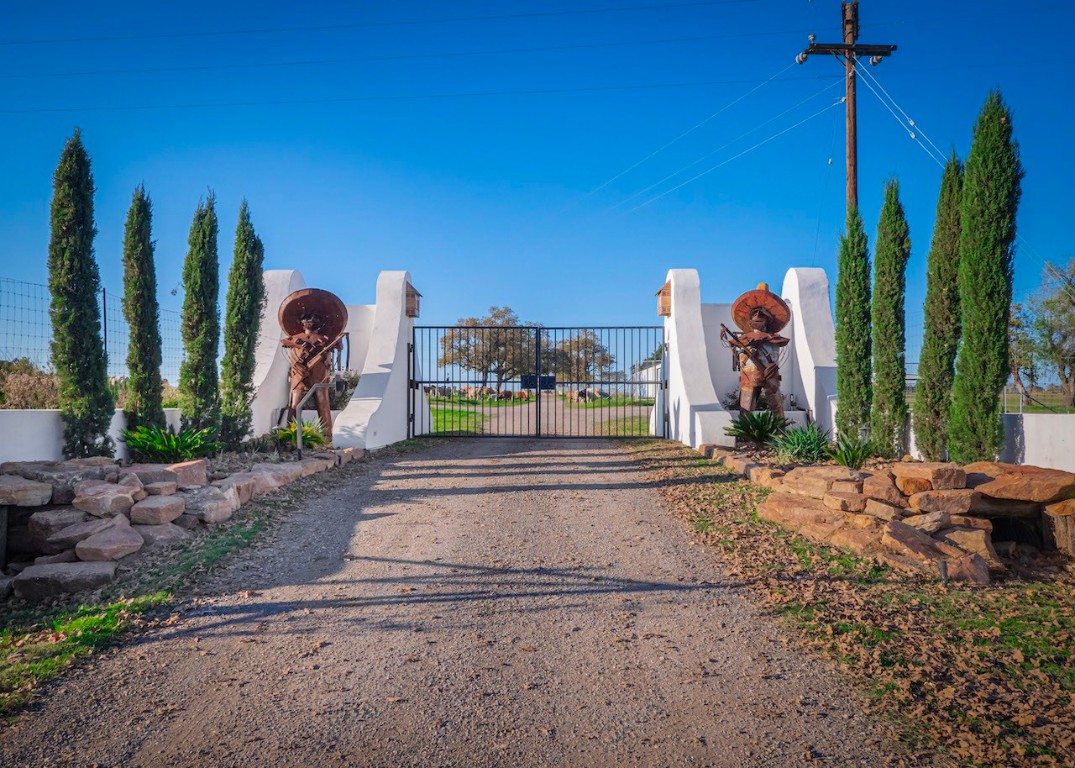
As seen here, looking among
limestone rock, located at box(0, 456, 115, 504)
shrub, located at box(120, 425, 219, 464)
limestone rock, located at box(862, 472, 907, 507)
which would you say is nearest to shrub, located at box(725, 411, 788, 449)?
limestone rock, located at box(862, 472, 907, 507)

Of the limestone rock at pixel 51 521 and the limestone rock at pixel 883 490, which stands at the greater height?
the limestone rock at pixel 883 490

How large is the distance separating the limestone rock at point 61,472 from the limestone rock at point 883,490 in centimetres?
773

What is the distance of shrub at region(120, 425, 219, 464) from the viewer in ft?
29.1

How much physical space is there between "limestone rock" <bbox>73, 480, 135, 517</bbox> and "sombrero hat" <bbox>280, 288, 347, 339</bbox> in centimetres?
617

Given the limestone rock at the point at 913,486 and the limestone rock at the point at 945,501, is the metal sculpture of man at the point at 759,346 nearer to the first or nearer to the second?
the limestone rock at the point at 913,486

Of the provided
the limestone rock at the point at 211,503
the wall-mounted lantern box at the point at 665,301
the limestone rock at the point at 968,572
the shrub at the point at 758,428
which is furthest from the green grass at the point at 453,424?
the limestone rock at the point at 968,572

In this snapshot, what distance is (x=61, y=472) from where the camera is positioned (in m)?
7.13

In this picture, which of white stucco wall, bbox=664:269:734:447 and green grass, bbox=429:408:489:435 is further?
green grass, bbox=429:408:489:435

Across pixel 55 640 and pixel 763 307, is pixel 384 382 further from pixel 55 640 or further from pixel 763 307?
pixel 55 640

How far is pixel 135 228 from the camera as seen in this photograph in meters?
9.42

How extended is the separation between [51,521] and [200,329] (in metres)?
4.58

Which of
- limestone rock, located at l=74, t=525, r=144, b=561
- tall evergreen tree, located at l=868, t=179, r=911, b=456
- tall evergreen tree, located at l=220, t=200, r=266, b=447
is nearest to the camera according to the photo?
limestone rock, located at l=74, t=525, r=144, b=561

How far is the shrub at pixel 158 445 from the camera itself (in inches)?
349

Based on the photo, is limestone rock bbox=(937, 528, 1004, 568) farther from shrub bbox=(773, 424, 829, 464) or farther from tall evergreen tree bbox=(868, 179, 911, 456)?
tall evergreen tree bbox=(868, 179, 911, 456)
